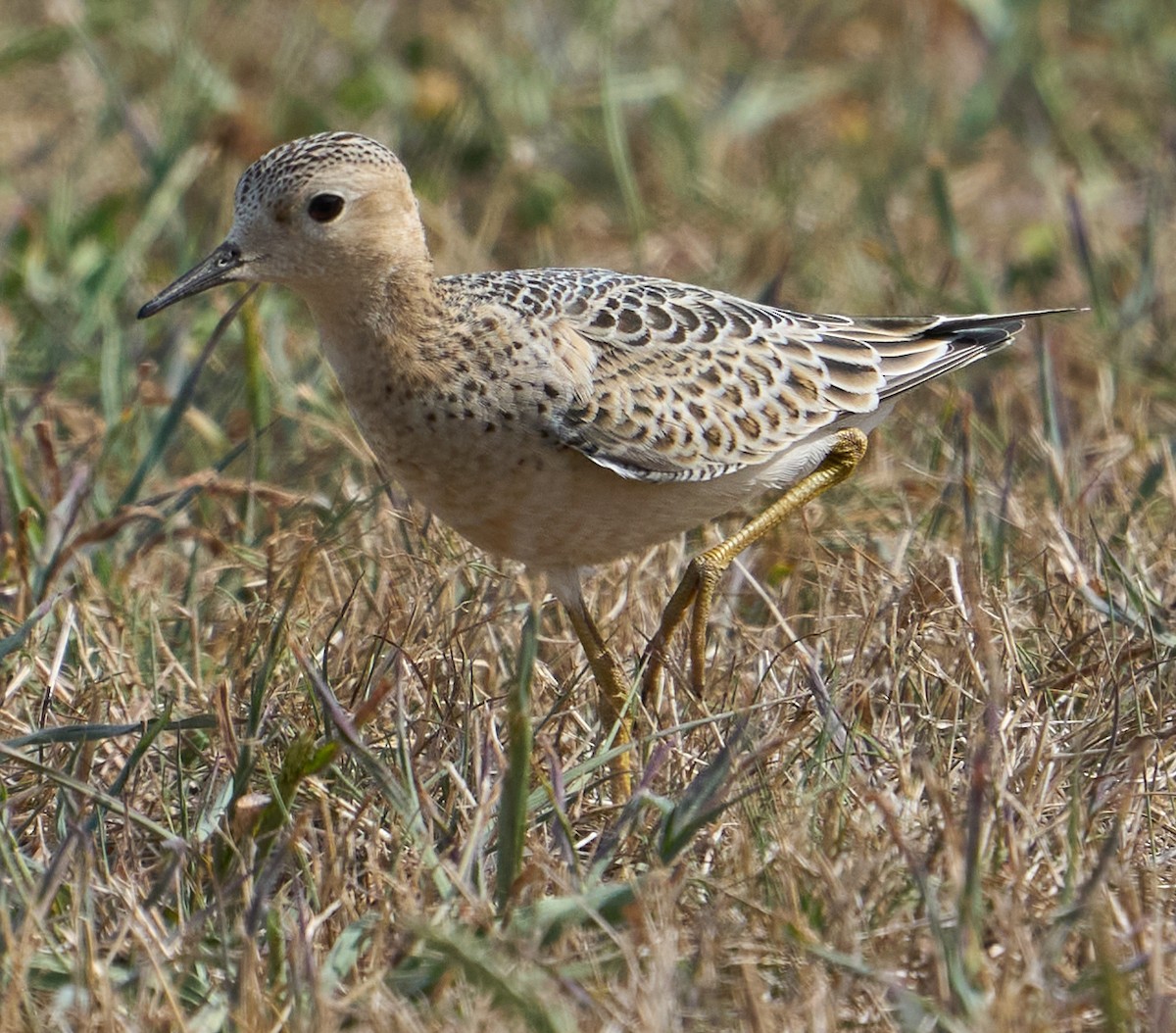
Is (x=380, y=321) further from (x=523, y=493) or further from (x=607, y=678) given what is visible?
(x=607, y=678)

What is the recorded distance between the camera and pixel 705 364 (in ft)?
16.6

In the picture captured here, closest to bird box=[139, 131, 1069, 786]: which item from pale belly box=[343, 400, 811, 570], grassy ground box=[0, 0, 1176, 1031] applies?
pale belly box=[343, 400, 811, 570]

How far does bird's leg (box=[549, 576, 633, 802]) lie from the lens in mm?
4262

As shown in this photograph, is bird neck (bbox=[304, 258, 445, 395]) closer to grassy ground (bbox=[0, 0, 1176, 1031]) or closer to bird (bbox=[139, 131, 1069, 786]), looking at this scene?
bird (bbox=[139, 131, 1069, 786])

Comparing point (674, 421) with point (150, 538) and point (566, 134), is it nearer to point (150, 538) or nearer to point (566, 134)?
point (150, 538)

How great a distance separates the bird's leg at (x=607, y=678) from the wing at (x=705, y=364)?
A: 15.7 inches

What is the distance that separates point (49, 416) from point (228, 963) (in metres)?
3.09

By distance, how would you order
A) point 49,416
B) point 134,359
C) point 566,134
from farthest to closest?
point 566,134, point 134,359, point 49,416

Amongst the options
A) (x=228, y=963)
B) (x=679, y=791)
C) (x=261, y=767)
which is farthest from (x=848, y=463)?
(x=228, y=963)

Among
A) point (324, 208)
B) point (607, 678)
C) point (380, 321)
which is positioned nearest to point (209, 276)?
point (324, 208)

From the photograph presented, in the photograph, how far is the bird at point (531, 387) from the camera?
14.9ft

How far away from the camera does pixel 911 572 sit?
4.76m

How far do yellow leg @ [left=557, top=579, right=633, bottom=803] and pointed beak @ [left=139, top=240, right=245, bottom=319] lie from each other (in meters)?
1.19

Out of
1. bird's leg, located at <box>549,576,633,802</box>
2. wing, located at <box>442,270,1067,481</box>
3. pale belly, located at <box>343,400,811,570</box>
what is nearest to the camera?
bird's leg, located at <box>549,576,633,802</box>
